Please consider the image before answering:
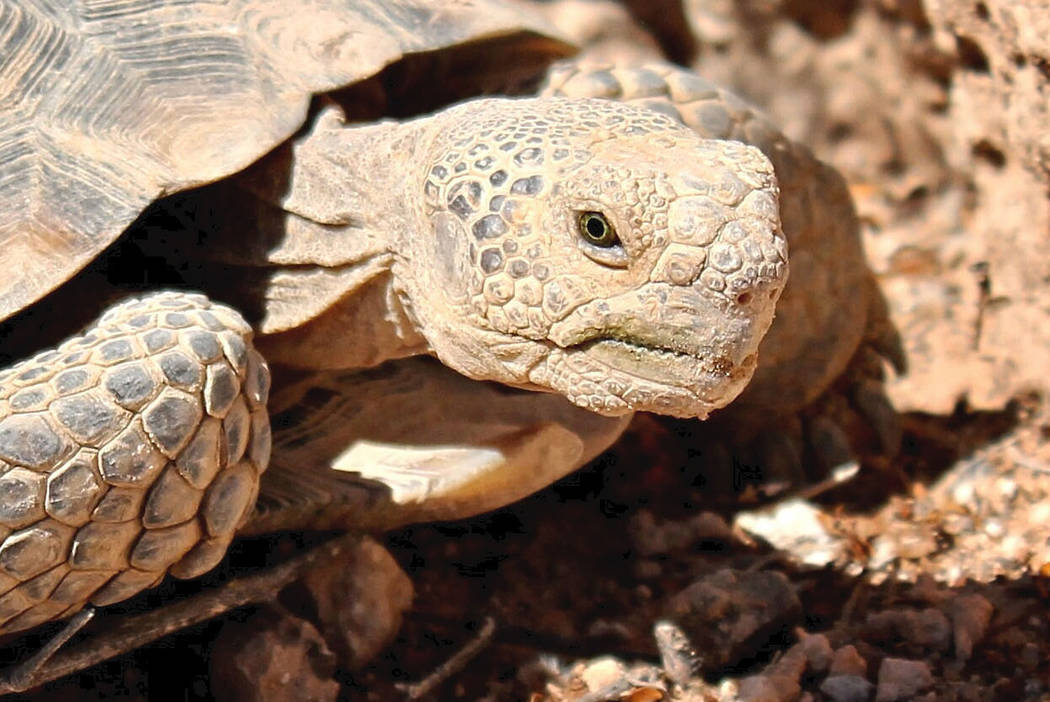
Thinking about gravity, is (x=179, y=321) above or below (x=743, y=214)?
below

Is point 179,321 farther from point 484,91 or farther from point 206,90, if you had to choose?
point 484,91

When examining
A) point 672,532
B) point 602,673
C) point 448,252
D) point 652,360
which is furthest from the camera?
point 672,532

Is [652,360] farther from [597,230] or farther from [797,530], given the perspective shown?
[797,530]

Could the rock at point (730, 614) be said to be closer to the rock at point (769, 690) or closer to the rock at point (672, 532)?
the rock at point (769, 690)

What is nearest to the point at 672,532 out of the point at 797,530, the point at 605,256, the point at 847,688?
the point at 797,530

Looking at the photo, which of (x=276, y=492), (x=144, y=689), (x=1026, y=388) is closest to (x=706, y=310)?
(x=276, y=492)
